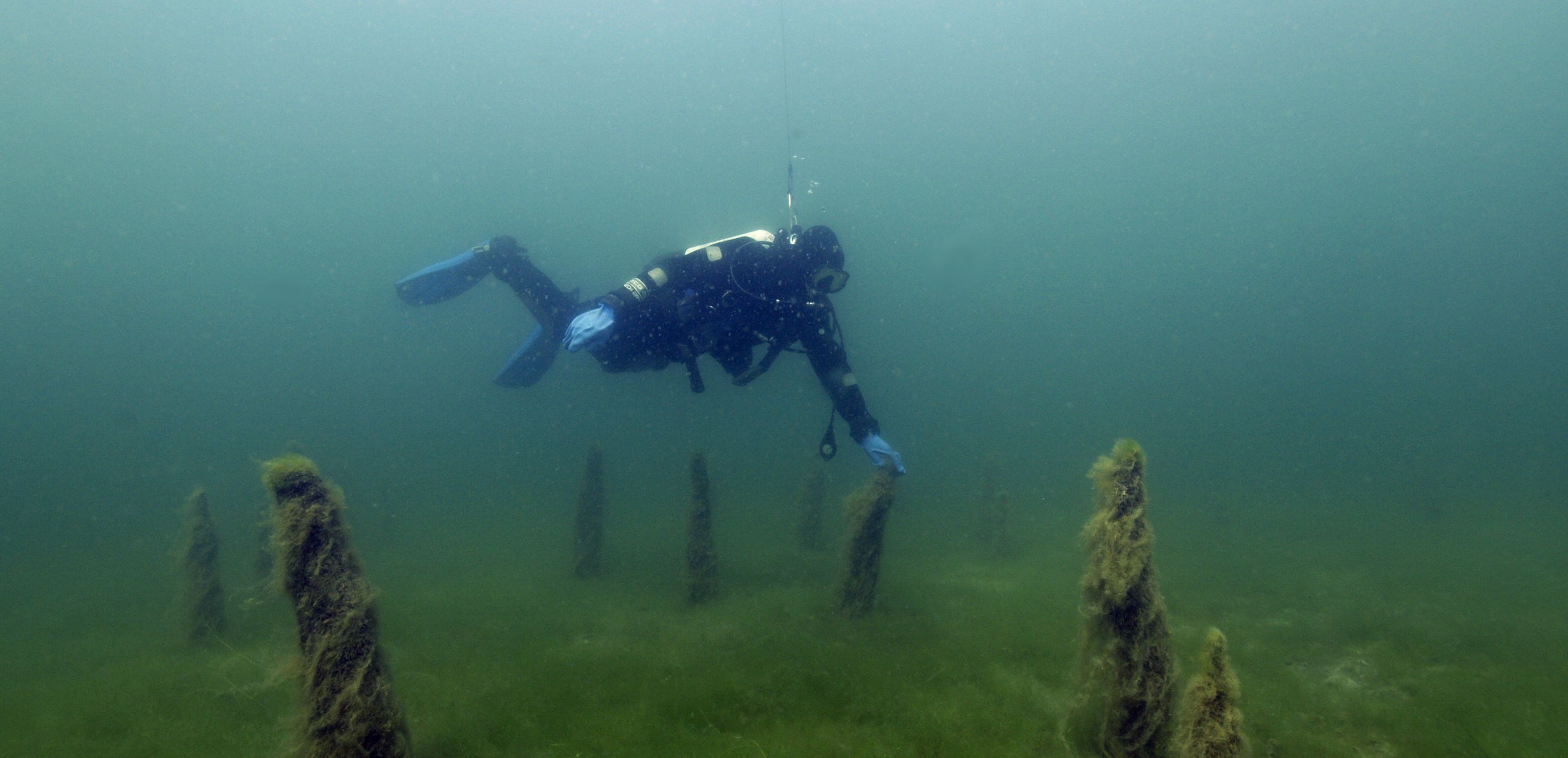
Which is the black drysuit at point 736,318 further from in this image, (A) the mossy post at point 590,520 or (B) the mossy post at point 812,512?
(B) the mossy post at point 812,512

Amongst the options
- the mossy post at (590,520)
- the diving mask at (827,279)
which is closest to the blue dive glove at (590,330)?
the diving mask at (827,279)

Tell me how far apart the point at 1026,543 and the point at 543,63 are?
4285 inches

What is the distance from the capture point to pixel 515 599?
326 inches

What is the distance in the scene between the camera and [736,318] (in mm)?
6812

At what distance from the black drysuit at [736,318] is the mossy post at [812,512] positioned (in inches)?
163

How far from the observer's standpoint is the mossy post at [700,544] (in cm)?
768

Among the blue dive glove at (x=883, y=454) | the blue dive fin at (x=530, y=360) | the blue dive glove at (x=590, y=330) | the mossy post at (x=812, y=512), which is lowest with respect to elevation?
the mossy post at (x=812, y=512)

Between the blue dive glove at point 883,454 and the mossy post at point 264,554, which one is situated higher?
the blue dive glove at point 883,454

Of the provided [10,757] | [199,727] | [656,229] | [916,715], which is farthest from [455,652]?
[656,229]

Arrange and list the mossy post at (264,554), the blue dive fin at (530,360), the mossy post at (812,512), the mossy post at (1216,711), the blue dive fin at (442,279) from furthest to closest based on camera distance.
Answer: the mossy post at (812,512) < the blue dive fin at (442,279) < the blue dive fin at (530,360) < the mossy post at (264,554) < the mossy post at (1216,711)

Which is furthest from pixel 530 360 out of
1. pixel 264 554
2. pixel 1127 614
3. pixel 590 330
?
pixel 1127 614

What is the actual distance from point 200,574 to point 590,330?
20.4 ft

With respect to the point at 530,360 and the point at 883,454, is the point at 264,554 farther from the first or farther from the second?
the point at 883,454

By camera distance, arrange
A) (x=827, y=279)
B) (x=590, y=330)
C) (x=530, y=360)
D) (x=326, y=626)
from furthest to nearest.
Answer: (x=530, y=360) < (x=827, y=279) < (x=590, y=330) < (x=326, y=626)
